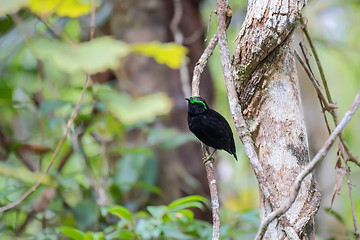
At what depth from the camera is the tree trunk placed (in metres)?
1.86

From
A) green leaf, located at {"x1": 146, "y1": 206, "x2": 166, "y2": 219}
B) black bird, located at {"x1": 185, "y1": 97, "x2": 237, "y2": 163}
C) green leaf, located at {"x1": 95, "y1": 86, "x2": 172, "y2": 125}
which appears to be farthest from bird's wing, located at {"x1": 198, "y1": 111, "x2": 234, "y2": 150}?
green leaf, located at {"x1": 95, "y1": 86, "x2": 172, "y2": 125}

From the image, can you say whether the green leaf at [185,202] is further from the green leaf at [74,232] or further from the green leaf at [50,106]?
the green leaf at [50,106]

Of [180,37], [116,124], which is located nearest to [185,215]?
[116,124]

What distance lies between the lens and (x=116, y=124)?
399cm

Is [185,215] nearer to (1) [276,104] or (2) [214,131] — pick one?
(2) [214,131]

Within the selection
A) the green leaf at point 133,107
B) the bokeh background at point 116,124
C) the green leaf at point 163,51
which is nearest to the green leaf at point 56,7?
the bokeh background at point 116,124

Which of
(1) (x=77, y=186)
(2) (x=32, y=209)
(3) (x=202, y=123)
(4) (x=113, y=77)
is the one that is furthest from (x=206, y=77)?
(3) (x=202, y=123)

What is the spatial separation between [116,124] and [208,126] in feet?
6.38

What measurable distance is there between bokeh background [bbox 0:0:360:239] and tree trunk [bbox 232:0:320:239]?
82 centimetres

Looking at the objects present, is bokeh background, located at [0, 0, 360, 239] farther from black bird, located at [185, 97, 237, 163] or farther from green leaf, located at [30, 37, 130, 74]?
black bird, located at [185, 97, 237, 163]

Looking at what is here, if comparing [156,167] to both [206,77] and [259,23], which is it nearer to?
[206,77]

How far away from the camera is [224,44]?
1.95m

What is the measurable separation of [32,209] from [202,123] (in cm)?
238

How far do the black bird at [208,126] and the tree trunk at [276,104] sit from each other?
0.64 ft
